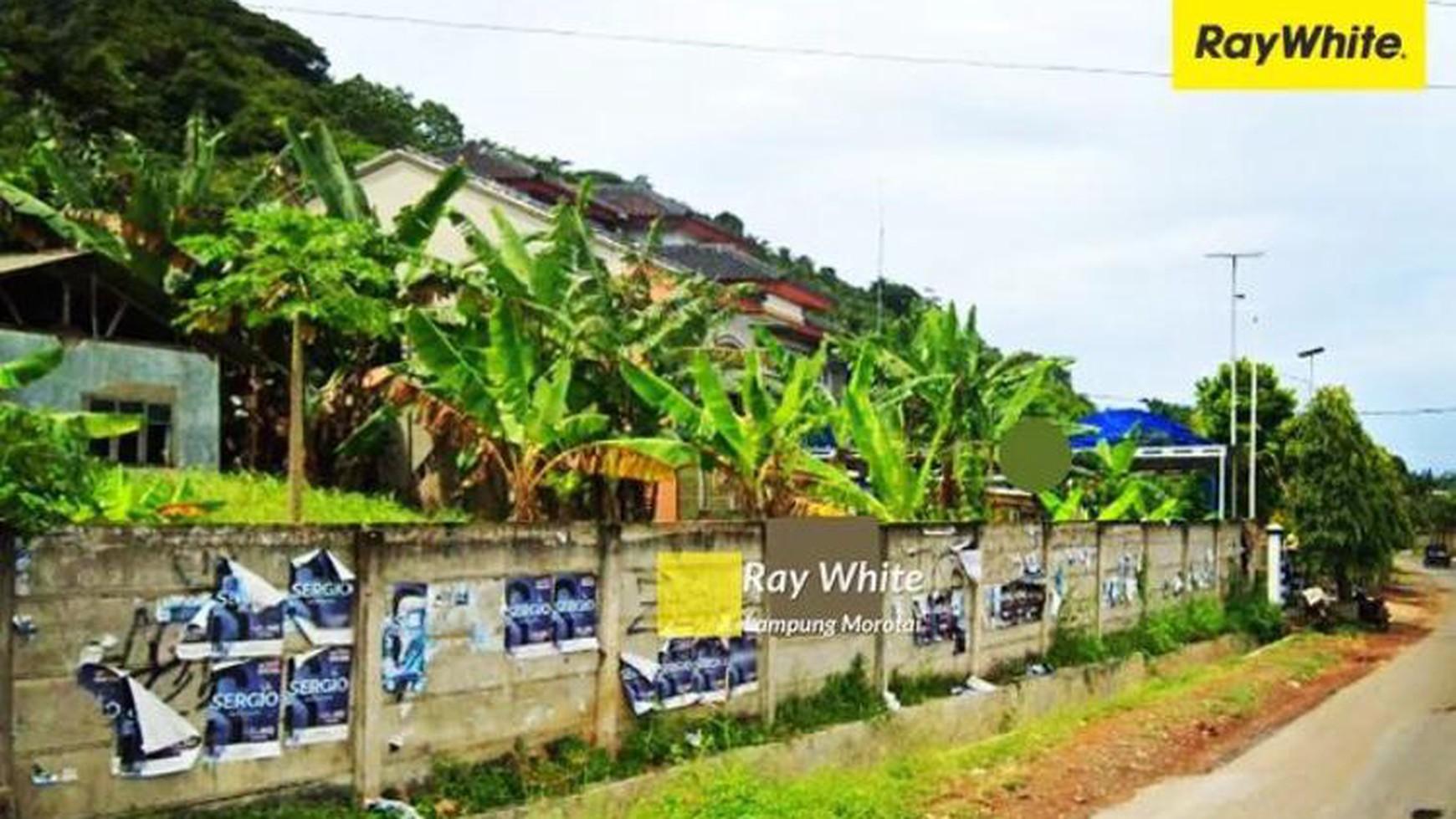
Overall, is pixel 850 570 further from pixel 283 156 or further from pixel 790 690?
pixel 283 156

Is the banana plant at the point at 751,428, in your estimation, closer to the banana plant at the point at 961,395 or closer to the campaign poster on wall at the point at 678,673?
the banana plant at the point at 961,395

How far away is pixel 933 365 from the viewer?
19750 mm

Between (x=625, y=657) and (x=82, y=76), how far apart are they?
38757mm

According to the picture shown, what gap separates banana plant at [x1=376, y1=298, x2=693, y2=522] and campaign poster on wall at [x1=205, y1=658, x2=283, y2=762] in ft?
19.0

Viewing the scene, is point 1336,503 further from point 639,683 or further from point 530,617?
point 530,617

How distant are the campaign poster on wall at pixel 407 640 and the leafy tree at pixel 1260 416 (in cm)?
3230

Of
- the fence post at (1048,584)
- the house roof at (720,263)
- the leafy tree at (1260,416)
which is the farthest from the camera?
the house roof at (720,263)

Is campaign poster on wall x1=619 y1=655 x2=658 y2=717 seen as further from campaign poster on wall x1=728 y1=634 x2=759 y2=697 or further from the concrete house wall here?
the concrete house wall

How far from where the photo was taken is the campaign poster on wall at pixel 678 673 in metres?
9.96

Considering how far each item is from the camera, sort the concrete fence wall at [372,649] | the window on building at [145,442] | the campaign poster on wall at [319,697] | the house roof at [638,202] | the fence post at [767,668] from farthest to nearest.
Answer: the house roof at [638,202]
the window on building at [145,442]
the fence post at [767,668]
the campaign poster on wall at [319,697]
the concrete fence wall at [372,649]

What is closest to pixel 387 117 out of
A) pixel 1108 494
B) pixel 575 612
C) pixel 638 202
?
pixel 638 202

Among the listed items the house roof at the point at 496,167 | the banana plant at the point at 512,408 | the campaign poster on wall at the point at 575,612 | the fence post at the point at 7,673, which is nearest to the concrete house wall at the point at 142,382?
the banana plant at the point at 512,408

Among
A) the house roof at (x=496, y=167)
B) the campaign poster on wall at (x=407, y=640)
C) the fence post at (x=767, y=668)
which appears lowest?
the fence post at (x=767, y=668)
